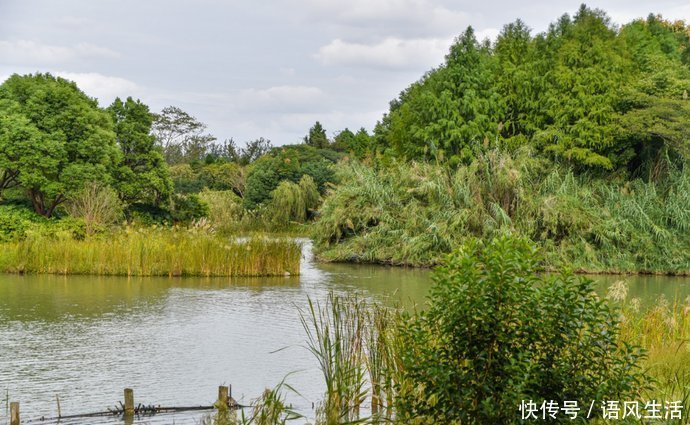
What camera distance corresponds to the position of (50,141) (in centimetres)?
2159

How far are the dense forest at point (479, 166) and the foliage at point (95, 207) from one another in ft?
0.26

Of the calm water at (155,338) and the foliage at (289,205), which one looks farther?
the foliage at (289,205)

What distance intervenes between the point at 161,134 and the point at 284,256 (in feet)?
135

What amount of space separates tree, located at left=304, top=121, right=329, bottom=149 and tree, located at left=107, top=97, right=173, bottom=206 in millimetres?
32128

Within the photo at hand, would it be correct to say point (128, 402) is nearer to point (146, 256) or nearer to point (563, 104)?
point (146, 256)

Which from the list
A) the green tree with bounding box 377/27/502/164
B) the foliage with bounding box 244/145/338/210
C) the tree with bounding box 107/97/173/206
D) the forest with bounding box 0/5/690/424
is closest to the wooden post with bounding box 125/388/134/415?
the forest with bounding box 0/5/690/424

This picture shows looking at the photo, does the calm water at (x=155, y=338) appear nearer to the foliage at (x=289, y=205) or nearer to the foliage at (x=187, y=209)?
the foliage at (x=187, y=209)

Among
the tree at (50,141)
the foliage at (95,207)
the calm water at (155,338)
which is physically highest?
the tree at (50,141)

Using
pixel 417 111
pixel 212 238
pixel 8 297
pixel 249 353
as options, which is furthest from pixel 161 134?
pixel 249 353

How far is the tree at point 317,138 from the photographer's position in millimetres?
58469

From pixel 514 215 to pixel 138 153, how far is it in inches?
486

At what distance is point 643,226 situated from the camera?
72.9 feet

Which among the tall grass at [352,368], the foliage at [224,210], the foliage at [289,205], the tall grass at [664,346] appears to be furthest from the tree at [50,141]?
the tall grass at [664,346]

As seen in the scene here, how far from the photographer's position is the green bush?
4.37m
